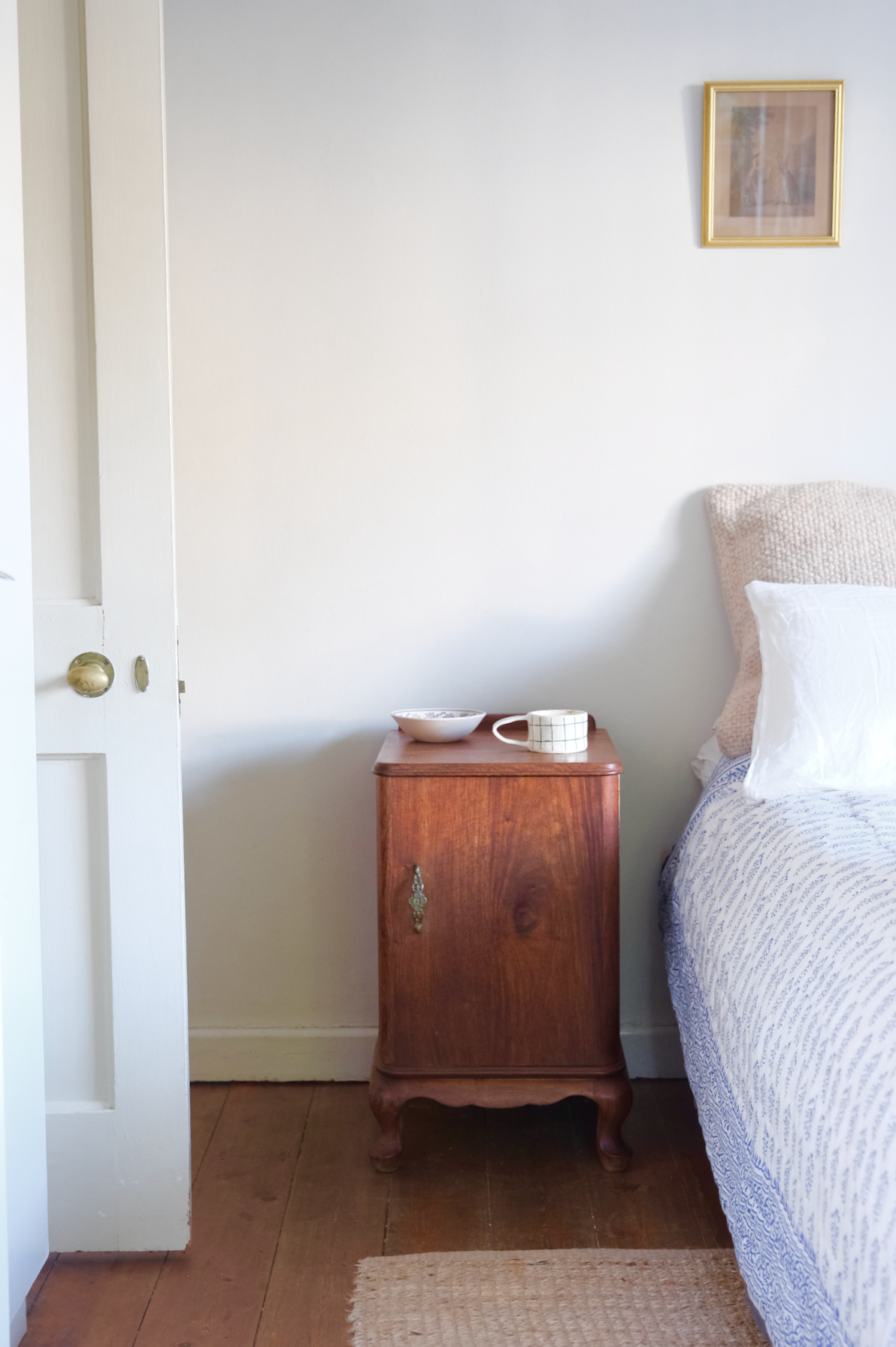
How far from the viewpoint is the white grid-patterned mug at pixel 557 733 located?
177cm

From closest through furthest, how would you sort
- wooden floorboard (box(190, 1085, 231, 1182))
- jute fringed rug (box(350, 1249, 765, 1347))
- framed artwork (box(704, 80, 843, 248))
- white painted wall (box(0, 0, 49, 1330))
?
white painted wall (box(0, 0, 49, 1330))
jute fringed rug (box(350, 1249, 765, 1347))
wooden floorboard (box(190, 1085, 231, 1182))
framed artwork (box(704, 80, 843, 248))

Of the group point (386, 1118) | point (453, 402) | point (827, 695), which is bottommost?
point (386, 1118)

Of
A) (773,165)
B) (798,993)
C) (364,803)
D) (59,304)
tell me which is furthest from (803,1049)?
(773,165)

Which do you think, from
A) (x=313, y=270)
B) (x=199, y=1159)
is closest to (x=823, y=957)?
(x=199, y=1159)

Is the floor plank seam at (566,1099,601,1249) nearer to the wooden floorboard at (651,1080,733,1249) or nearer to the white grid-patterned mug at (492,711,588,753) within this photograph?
the wooden floorboard at (651,1080,733,1249)

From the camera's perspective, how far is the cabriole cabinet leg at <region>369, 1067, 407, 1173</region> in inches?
68.5

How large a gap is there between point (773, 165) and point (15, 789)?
6.03 feet

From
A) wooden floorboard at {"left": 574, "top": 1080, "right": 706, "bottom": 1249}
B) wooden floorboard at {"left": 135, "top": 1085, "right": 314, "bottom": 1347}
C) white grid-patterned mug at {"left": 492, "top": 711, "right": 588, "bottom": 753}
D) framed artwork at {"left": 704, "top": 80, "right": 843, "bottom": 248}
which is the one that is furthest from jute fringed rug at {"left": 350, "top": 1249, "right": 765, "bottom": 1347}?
framed artwork at {"left": 704, "top": 80, "right": 843, "bottom": 248}

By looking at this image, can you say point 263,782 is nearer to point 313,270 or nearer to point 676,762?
point 676,762

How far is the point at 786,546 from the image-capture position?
1.91m

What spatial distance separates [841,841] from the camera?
1.33 m

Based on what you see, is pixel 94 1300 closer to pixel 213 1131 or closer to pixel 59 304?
pixel 213 1131

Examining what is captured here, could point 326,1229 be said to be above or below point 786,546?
below

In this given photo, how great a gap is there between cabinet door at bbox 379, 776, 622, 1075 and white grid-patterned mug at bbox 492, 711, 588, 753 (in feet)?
0.32
